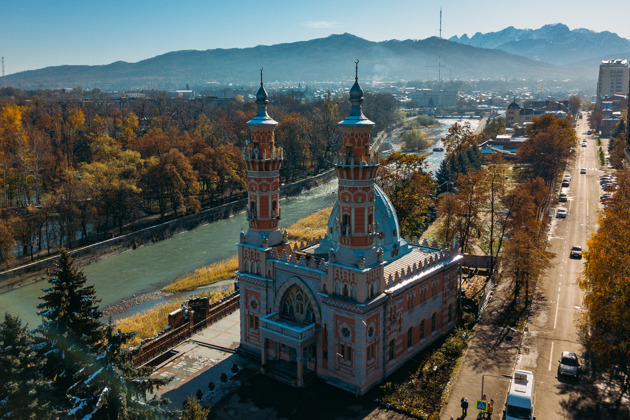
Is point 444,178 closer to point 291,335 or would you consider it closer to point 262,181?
point 262,181

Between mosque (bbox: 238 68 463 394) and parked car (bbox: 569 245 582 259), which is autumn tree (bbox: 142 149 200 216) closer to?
mosque (bbox: 238 68 463 394)

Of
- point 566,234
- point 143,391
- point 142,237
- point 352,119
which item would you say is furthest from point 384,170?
point 143,391

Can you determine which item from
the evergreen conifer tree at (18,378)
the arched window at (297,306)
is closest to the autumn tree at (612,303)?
the arched window at (297,306)

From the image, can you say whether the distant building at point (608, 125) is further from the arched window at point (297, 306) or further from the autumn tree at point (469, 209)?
the arched window at point (297, 306)

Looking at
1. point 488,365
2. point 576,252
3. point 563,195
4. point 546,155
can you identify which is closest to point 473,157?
point 546,155

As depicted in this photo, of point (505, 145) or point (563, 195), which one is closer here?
point (563, 195)
